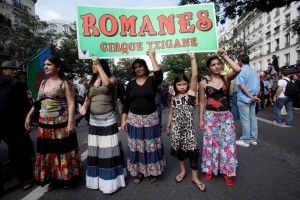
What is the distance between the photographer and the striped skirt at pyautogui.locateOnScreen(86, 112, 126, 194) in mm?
2539

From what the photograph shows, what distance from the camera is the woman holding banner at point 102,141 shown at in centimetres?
254

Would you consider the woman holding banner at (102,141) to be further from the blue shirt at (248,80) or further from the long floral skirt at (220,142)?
the blue shirt at (248,80)

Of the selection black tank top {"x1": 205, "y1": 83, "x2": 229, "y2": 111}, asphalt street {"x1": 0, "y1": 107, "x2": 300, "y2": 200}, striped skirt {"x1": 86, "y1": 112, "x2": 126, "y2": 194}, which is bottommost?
asphalt street {"x1": 0, "y1": 107, "x2": 300, "y2": 200}

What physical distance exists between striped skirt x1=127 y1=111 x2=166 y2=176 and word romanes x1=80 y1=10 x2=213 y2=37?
120cm

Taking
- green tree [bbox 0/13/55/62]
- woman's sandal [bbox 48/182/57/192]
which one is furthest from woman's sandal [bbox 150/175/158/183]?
green tree [bbox 0/13/55/62]

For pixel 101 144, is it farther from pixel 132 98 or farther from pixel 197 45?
pixel 197 45

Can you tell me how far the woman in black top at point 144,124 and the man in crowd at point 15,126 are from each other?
159 cm

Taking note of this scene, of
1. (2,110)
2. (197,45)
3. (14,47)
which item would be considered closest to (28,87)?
(2,110)

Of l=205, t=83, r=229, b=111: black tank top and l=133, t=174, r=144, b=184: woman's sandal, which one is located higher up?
l=205, t=83, r=229, b=111: black tank top

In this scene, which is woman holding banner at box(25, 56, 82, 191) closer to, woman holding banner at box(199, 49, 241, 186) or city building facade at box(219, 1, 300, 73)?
woman holding banner at box(199, 49, 241, 186)

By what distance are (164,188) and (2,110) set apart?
2.56 metres

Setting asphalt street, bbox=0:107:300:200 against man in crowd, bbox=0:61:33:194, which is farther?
man in crowd, bbox=0:61:33:194

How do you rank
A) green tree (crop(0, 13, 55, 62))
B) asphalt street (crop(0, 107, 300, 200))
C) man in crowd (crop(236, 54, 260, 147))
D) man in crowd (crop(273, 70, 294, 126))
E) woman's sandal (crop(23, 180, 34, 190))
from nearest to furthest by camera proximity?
asphalt street (crop(0, 107, 300, 200))
woman's sandal (crop(23, 180, 34, 190))
man in crowd (crop(236, 54, 260, 147))
man in crowd (crop(273, 70, 294, 126))
green tree (crop(0, 13, 55, 62))

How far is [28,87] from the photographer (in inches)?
129
